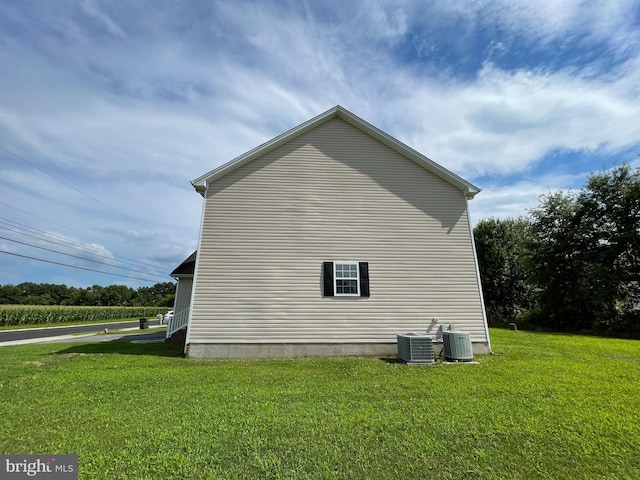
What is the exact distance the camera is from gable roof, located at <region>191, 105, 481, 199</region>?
960 centimetres

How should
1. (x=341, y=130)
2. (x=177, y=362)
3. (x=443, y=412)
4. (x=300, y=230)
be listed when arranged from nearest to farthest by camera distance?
(x=443, y=412) < (x=177, y=362) < (x=300, y=230) < (x=341, y=130)

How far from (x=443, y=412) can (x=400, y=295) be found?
4.88 meters

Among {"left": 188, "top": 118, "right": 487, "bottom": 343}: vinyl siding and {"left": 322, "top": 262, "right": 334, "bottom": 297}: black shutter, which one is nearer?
{"left": 188, "top": 118, "right": 487, "bottom": 343}: vinyl siding

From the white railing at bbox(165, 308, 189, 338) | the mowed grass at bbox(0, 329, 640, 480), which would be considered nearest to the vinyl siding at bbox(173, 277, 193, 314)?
the white railing at bbox(165, 308, 189, 338)

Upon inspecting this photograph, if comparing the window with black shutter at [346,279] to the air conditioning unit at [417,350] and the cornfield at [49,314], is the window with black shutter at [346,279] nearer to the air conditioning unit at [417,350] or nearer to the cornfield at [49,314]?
the air conditioning unit at [417,350]

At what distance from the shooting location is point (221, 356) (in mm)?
8414

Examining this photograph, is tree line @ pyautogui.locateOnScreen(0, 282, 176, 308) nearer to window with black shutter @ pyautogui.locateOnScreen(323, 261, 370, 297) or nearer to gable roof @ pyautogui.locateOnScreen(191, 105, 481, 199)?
gable roof @ pyautogui.locateOnScreen(191, 105, 481, 199)

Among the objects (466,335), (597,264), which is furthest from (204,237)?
(597,264)

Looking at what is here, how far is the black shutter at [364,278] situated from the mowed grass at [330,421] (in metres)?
2.40

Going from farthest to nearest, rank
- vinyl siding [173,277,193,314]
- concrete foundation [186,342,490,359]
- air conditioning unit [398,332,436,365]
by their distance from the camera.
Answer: vinyl siding [173,277,193,314] → concrete foundation [186,342,490,359] → air conditioning unit [398,332,436,365]

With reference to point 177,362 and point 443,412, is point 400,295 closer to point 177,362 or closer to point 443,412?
point 443,412

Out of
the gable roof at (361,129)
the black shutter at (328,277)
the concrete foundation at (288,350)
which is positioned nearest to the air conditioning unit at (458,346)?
the concrete foundation at (288,350)

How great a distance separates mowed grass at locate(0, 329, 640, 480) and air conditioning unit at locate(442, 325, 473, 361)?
88 cm

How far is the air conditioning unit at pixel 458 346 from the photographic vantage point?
8.13 m
